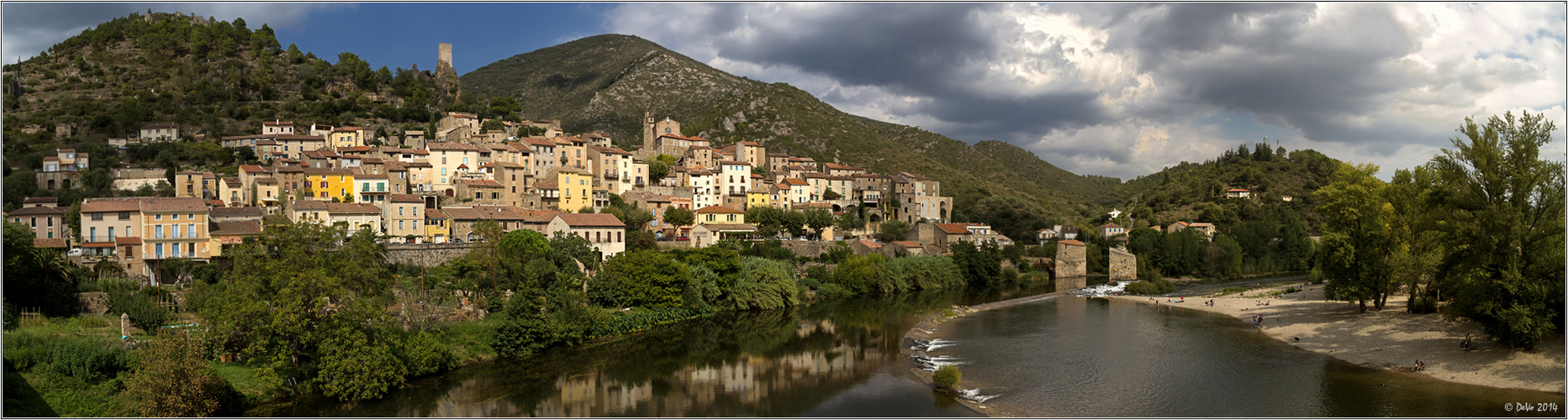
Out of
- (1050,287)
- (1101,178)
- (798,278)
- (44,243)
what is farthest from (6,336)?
(1101,178)

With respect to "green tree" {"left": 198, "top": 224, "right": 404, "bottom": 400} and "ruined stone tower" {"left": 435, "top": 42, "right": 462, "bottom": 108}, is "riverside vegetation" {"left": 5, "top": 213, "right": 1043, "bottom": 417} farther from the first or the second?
"ruined stone tower" {"left": 435, "top": 42, "right": 462, "bottom": 108}

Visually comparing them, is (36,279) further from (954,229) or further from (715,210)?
(954,229)

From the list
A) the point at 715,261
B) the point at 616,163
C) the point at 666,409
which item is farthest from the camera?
the point at 616,163

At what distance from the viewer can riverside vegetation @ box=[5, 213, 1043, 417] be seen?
58.5 feet

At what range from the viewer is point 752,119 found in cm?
10281

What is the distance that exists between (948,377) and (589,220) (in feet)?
82.2

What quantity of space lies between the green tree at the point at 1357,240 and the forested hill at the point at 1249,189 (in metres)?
39.5

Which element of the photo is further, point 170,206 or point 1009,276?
point 1009,276

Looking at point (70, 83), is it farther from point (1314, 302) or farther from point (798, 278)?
point (1314, 302)

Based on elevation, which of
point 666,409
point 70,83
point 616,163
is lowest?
point 666,409

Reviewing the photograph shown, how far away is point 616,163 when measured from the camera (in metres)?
58.0

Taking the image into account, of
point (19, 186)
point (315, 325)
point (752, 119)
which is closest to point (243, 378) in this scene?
point (315, 325)

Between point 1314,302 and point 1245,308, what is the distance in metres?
2.65

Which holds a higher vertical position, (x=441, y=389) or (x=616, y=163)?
(x=616, y=163)
